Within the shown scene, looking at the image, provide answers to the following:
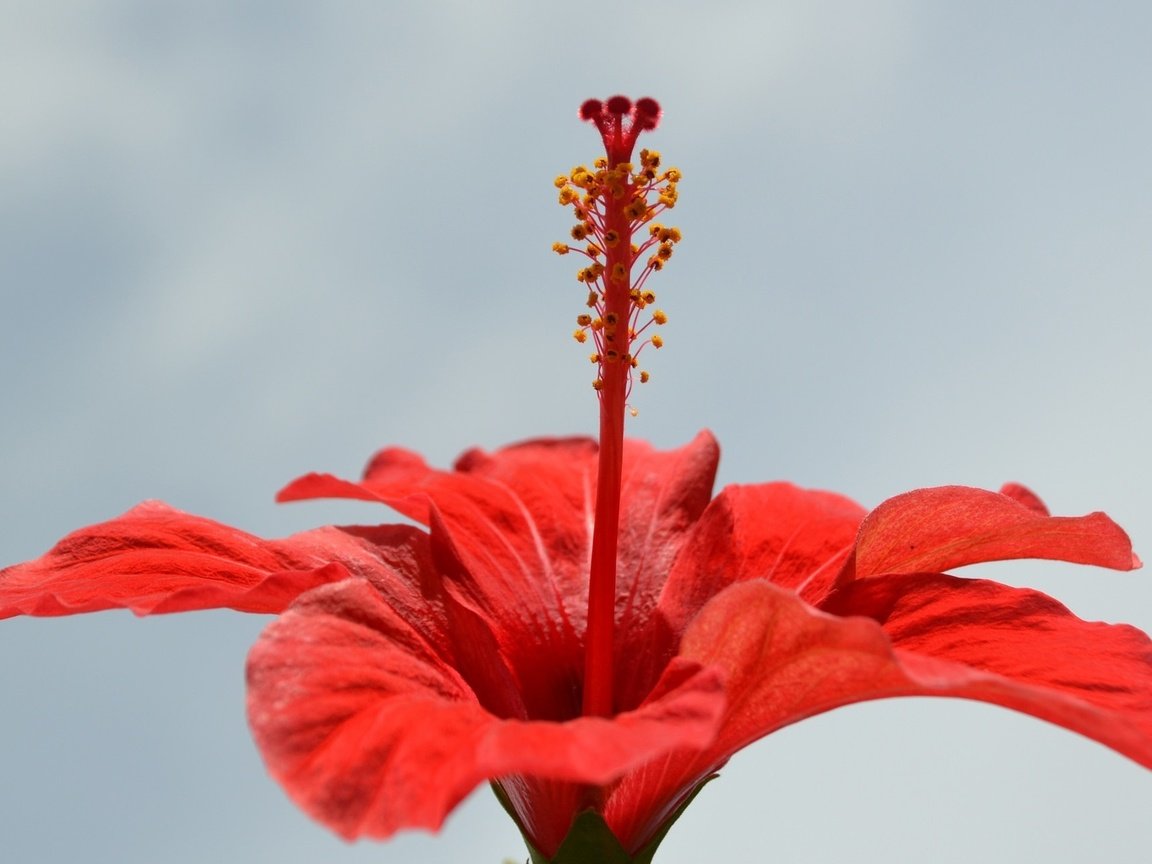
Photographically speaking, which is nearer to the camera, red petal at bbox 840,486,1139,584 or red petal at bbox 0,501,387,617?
red petal at bbox 0,501,387,617

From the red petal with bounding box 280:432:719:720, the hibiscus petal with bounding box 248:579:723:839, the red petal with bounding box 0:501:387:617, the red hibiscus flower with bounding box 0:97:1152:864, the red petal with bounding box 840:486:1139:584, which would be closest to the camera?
the hibiscus petal with bounding box 248:579:723:839

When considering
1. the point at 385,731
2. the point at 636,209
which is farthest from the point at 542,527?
the point at 385,731

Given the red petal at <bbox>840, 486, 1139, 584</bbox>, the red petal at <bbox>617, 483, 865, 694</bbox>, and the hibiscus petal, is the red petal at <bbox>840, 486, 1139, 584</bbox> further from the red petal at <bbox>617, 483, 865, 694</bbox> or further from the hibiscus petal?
the hibiscus petal

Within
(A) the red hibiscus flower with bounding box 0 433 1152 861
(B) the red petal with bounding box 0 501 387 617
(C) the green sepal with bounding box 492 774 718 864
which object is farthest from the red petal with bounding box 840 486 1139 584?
(B) the red petal with bounding box 0 501 387 617

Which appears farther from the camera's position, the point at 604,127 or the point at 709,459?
the point at 709,459

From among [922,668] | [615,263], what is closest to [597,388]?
[615,263]

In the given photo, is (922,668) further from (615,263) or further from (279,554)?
(279,554)

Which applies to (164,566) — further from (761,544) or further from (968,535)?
(968,535)
